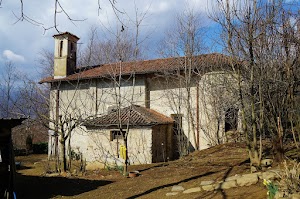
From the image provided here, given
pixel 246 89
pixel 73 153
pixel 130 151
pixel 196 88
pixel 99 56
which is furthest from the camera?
pixel 99 56

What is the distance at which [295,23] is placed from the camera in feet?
29.8

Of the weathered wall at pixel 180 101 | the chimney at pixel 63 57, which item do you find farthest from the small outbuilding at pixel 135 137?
the chimney at pixel 63 57

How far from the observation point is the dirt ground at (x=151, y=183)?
7.58 metres

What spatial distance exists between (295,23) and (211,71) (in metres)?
7.55

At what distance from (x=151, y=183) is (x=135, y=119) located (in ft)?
22.2

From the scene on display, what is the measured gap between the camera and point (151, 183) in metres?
9.59

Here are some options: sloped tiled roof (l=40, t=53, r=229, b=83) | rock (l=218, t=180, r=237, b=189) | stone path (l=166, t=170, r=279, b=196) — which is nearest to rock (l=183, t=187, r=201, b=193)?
stone path (l=166, t=170, r=279, b=196)

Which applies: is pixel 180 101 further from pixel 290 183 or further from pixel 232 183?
pixel 290 183

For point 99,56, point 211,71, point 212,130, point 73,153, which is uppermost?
point 99,56

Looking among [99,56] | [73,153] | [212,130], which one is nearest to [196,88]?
[212,130]

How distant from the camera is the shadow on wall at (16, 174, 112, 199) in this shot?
9.66 metres

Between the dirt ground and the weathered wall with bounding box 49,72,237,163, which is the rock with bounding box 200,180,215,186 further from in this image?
the weathered wall with bounding box 49,72,237,163

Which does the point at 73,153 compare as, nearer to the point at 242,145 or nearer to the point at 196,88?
the point at 196,88

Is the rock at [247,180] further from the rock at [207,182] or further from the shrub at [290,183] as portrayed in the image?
the shrub at [290,183]
